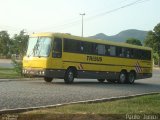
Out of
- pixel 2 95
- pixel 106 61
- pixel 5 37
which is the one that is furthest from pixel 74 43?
pixel 5 37

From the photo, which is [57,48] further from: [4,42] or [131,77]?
[4,42]

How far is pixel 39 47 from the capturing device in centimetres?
2720

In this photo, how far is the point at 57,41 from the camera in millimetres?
26625

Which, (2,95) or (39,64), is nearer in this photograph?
(2,95)

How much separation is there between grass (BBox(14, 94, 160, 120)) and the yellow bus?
35.5 feet

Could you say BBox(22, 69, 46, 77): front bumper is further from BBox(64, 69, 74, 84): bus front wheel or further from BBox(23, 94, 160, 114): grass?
BBox(23, 94, 160, 114): grass

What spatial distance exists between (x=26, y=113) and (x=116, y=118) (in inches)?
95.7

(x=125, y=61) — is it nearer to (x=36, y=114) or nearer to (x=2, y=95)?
(x=2, y=95)

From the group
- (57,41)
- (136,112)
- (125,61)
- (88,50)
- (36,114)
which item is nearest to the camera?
(36,114)

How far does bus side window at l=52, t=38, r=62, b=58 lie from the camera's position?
26547mm

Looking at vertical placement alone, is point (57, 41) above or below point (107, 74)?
above

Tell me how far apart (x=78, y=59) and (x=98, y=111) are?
1492 cm

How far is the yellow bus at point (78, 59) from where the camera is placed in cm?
2659

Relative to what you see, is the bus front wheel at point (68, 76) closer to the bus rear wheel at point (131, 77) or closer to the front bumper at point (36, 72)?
the front bumper at point (36, 72)
